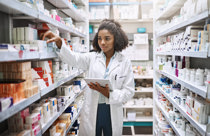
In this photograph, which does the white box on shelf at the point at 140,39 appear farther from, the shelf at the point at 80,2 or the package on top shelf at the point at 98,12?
the shelf at the point at 80,2

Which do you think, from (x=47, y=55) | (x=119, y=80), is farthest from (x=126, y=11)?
(x=47, y=55)

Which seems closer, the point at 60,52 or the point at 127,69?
the point at 60,52

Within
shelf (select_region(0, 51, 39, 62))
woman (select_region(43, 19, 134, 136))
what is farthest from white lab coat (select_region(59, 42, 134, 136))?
shelf (select_region(0, 51, 39, 62))

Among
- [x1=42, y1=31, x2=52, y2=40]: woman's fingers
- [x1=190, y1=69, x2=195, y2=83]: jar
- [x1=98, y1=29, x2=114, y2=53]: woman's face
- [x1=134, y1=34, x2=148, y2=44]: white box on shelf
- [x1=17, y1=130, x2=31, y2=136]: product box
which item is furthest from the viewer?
[x1=134, y1=34, x2=148, y2=44]: white box on shelf

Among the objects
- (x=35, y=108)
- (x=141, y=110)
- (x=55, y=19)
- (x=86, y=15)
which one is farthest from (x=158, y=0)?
(x=35, y=108)

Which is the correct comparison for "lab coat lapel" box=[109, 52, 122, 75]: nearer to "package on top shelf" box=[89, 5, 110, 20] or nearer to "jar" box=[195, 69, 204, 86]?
"jar" box=[195, 69, 204, 86]

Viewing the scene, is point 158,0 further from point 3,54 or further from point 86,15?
point 3,54

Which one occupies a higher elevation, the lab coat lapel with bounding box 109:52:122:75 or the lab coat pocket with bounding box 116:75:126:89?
the lab coat lapel with bounding box 109:52:122:75

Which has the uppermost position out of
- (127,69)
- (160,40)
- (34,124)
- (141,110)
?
(160,40)

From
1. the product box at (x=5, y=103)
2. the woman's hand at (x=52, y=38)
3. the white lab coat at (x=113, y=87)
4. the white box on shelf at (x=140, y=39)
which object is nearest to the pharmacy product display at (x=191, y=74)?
the white lab coat at (x=113, y=87)

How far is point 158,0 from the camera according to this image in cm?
394

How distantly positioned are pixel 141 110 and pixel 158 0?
314cm

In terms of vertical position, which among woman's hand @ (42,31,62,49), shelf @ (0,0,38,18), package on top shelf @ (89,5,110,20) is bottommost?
woman's hand @ (42,31,62,49)

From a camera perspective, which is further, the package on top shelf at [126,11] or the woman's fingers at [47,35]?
the package on top shelf at [126,11]
